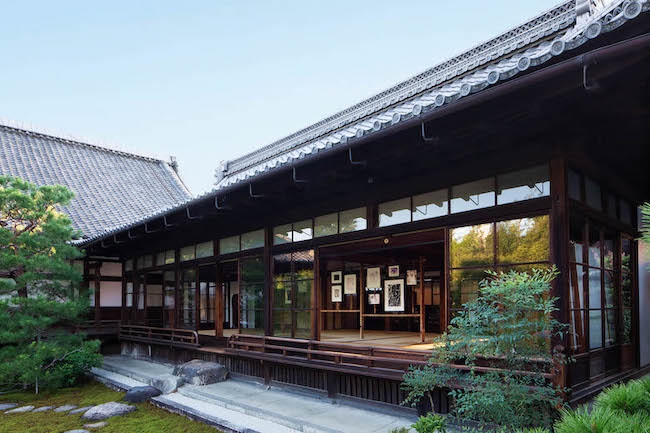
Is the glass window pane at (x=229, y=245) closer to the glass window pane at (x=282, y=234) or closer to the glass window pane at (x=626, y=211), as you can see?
the glass window pane at (x=282, y=234)

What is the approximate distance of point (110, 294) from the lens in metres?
14.5

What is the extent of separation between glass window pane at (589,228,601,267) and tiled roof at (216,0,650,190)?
2.59 m

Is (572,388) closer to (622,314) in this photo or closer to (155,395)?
(622,314)

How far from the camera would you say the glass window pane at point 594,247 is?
609 cm

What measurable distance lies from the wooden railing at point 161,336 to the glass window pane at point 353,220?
5.20 m

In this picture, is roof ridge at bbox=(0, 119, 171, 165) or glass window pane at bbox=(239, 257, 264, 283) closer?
glass window pane at bbox=(239, 257, 264, 283)

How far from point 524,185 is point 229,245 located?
6.74 meters

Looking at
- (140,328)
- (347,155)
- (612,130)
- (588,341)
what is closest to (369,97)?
(347,155)

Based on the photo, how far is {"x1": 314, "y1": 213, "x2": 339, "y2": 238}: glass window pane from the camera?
769 centimetres

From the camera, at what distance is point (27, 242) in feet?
30.5

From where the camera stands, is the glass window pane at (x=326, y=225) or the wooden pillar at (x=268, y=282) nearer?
the glass window pane at (x=326, y=225)

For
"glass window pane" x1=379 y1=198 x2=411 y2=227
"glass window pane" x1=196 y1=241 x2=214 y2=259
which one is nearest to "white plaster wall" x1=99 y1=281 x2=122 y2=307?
"glass window pane" x1=196 y1=241 x2=214 y2=259

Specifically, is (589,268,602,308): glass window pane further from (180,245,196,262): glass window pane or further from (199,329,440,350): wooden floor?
(180,245,196,262): glass window pane

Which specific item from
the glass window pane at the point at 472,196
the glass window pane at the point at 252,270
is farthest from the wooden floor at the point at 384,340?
the glass window pane at the point at 472,196
